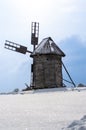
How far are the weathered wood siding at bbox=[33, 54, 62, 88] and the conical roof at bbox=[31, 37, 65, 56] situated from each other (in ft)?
1.37

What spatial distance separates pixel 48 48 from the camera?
32.0m

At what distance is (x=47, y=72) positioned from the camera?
102ft

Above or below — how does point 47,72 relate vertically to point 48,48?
below

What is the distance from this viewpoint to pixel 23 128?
7141mm

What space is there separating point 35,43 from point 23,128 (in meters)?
28.2

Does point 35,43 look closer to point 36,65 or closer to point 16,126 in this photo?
point 36,65

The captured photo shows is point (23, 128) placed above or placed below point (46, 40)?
below

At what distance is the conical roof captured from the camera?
31484 mm

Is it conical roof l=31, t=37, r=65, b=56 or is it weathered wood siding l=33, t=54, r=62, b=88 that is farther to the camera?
conical roof l=31, t=37, r=65, b=56

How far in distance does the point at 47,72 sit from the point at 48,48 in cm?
211

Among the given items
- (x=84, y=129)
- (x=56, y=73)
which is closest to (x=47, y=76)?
(x=56, y=73)

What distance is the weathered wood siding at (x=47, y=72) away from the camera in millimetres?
30734

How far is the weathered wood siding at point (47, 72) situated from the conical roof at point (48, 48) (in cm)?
42

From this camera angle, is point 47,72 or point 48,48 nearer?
point 47,72
